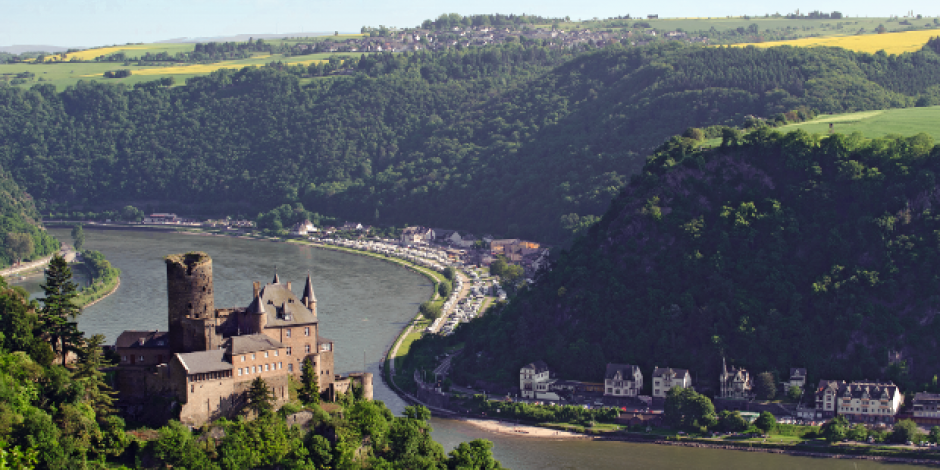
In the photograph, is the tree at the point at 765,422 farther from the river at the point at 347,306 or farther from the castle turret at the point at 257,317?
the castle turret at the point at 257,317

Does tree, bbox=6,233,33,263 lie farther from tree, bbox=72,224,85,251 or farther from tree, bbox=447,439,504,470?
tree, bbox=447,439,504,470

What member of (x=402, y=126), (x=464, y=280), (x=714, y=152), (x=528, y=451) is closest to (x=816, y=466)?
(x=528, y=451)

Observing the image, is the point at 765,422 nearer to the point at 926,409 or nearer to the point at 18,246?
the point at 926,409

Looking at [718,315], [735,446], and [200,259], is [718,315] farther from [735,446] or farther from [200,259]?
[200,259]

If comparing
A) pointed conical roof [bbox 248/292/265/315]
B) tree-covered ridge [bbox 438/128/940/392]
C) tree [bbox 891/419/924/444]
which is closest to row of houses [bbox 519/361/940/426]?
tree-covered ridge [bbox 438/128/940/392]

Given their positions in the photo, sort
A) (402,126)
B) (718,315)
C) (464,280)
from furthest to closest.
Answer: (402,126)
(464,280)
(718,315)

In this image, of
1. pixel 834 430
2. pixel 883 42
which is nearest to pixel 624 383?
pixel 834 430

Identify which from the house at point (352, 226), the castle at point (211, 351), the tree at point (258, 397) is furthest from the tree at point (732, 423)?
the house at point (352, 226)
